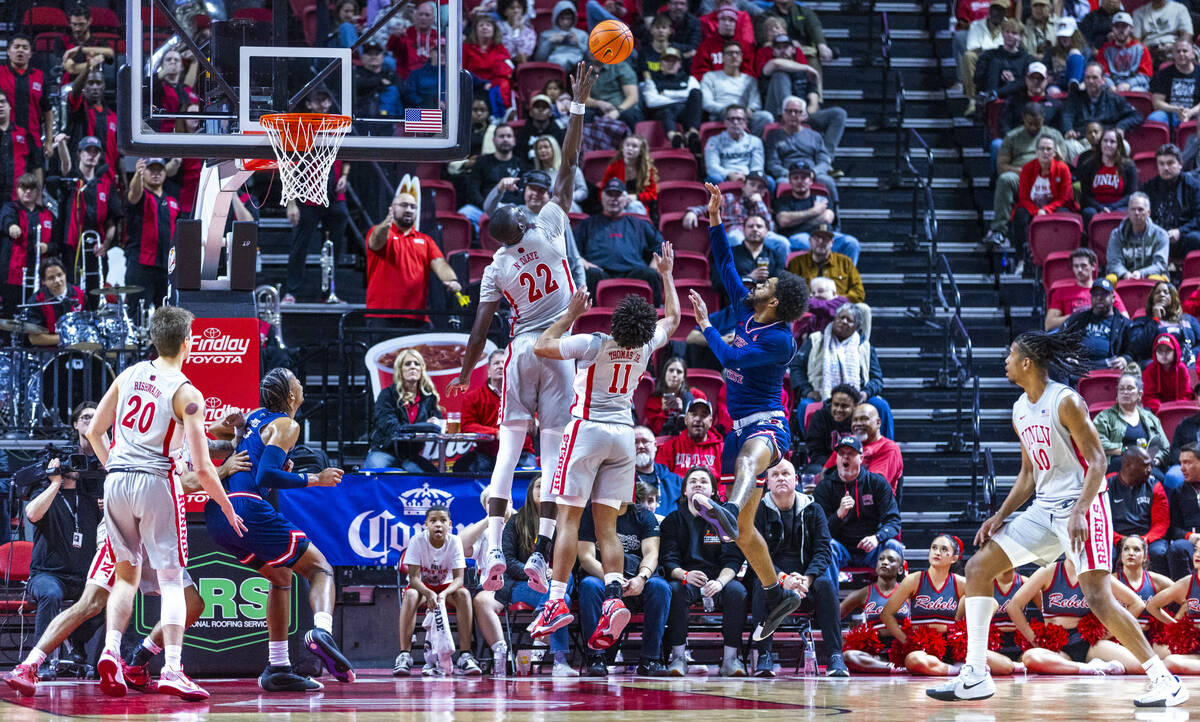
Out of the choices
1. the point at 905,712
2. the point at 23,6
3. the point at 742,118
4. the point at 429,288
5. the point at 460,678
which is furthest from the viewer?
the point at 23,6

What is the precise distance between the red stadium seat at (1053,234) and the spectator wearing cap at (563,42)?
5704 millimetres

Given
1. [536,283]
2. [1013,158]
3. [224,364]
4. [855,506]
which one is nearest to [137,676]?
[224,364]

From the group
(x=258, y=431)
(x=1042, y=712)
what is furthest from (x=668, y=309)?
(x=1042, y=712)

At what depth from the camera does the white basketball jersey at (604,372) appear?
396 inches

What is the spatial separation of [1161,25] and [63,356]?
1446 centimetres

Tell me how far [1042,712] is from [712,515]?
237 cm

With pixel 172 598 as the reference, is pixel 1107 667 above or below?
below

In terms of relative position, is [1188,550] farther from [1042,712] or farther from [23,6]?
[23,6]

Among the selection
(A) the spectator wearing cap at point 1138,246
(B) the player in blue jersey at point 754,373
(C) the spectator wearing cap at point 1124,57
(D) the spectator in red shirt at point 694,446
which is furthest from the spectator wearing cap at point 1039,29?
(B) the player in blue jersey at point 754,373

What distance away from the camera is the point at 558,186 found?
10383 mm

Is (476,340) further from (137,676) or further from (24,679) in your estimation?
(24,679)

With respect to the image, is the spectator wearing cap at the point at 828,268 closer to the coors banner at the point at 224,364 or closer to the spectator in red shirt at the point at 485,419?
the spectator in red shirt at the point at 485,419

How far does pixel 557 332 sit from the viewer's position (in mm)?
10094

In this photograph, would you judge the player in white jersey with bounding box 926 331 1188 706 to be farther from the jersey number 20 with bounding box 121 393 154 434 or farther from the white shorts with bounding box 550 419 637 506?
the jersey number 20 with bounding box 121 393 154 434
